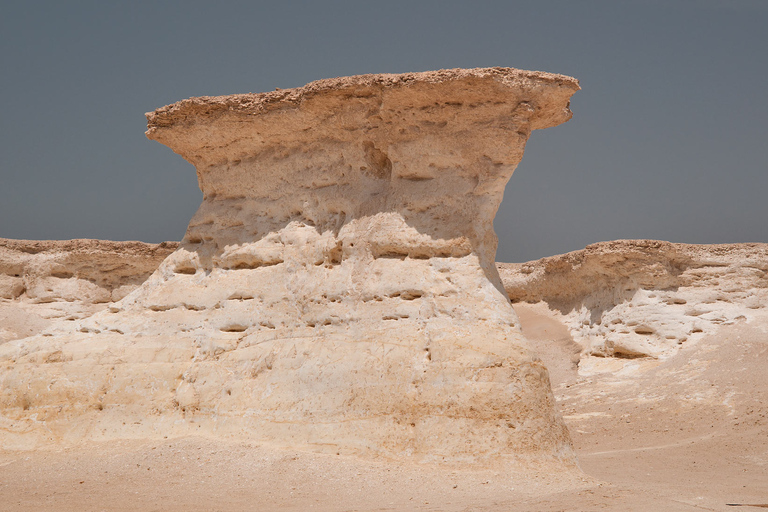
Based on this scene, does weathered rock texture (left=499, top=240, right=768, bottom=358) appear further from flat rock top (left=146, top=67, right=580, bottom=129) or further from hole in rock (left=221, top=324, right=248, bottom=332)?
hole in rock (left=221, top=324, right=248, bottom=332)

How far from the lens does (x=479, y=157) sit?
6.88 meters

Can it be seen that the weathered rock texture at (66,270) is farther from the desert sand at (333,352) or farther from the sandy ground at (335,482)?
the sandy ground at (335,482)

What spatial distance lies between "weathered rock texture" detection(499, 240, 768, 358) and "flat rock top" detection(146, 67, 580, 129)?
821 cm

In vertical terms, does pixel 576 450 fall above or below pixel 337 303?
below

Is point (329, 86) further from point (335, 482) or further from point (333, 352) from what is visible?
point (335, 482)

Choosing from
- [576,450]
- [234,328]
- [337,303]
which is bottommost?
[576,450]

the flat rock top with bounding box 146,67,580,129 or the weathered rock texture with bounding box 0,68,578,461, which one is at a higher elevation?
the flat rock top with bounding box 146,67,580,129

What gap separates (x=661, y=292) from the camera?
14.1 meters

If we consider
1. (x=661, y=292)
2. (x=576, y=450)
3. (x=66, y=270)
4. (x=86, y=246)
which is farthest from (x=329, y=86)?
(x=66, y=270)

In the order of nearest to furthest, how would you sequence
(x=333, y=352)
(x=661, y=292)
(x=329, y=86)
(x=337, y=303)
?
1. (x=333, y=352)
2. (x=337, y=303)
3. (x=329, y=86)
4. (x=661, y=292)

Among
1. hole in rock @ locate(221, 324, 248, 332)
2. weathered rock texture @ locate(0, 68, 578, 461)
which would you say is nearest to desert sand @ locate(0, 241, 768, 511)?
weathered rock texture @ locate(0, 68, 578, 461)

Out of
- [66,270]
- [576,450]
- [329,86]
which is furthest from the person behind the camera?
[66,270]

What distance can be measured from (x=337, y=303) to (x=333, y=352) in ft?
1.69

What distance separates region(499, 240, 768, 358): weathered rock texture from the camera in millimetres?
13469
